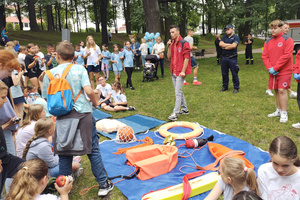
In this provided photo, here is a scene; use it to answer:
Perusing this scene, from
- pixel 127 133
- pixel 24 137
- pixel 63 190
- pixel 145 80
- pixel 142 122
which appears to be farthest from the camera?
pixel 145 80

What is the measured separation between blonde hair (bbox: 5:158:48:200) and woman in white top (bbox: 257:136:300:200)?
2.00m

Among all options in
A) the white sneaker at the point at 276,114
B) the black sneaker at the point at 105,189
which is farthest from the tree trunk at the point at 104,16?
the black sneaker at the point at 105,189

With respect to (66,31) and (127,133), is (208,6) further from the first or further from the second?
(127,133)

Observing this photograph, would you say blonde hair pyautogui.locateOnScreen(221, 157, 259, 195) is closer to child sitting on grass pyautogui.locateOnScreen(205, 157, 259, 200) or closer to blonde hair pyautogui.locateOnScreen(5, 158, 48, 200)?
child sitting on grass pyautogui.locateOnScreen(205, 157, 259, 200)

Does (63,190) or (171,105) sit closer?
(63,190)

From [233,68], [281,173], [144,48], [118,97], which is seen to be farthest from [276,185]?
[144,48]

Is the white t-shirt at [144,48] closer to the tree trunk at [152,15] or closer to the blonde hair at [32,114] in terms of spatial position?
the tree trunk at [152,15]

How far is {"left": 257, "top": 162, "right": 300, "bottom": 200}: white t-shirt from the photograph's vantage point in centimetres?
208

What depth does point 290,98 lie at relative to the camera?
6.92 meters

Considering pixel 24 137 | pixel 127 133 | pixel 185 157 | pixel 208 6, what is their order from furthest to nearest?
pixel 208 6 → pixel 127 133 → pixel 185 157 → pixel 24 137

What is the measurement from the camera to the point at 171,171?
3.66 m

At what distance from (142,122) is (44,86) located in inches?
132

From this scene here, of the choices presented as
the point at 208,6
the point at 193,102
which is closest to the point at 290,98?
the point at 193,102

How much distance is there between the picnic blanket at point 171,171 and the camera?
128 inches
